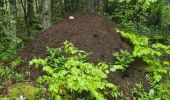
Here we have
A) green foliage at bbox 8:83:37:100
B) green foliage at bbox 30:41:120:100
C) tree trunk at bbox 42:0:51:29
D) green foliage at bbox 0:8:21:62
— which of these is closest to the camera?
green foliage at bbox 30:41:120:100

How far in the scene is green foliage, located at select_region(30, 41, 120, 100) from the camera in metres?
7.05

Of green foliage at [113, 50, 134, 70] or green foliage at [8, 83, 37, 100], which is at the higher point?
green foliage at [113, 50, 134, 70]

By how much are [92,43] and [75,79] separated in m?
2.16

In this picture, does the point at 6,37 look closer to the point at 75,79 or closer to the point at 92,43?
the point at 92,43

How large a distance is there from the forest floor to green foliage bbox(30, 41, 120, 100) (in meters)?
0.50

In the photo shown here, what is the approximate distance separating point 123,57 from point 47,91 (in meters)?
2.39

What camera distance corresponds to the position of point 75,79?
278 inches

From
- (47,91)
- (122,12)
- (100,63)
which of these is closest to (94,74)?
(100,63)

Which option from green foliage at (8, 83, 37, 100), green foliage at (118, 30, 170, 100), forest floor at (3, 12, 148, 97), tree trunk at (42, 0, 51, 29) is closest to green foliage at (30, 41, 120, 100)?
green foliage at (8, 83, 37, 100)

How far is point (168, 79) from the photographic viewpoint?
349 inches

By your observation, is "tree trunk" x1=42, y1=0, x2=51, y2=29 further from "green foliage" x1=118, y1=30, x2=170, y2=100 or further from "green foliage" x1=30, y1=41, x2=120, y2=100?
"green foliage" x1=30, y1=41, x2=120, y2=100

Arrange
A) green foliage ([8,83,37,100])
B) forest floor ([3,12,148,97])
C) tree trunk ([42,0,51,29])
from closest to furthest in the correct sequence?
1. green foliage ([8,83,37,100])
2. forest floor ([3,12,148,97])
3. tree trunk ([42,0,51,29])

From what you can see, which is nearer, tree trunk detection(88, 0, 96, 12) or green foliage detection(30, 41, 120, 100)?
green foliage detection(30, 41, 120, 100)

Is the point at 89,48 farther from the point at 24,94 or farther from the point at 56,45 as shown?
the point at 24,94
